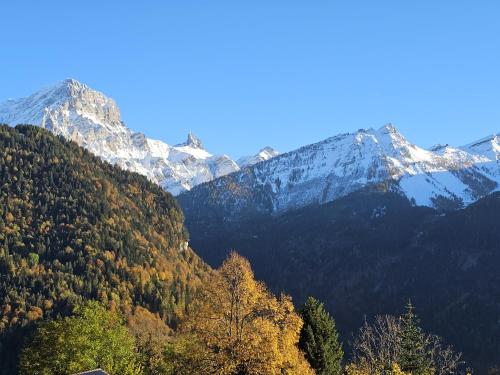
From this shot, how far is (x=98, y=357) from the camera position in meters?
89.5

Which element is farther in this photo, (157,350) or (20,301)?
(20,301)

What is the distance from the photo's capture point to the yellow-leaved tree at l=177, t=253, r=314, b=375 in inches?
2264

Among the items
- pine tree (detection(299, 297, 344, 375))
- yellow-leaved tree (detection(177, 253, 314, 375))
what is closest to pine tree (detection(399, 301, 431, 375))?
pine tree (detection(299, 297, 344, 375))

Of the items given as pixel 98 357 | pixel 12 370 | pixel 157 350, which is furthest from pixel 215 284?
pixel 12 370

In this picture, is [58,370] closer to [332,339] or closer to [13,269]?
[332,339]

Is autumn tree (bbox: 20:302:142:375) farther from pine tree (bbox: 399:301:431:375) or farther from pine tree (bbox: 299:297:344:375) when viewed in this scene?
pine tree (bbox: 399:301:431:375)

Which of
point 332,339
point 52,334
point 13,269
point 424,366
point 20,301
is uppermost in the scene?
point 13,269

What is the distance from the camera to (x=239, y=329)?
5991 cm

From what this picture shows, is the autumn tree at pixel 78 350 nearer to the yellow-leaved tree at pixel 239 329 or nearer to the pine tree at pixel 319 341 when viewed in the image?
the pine tree at pixel 319 341

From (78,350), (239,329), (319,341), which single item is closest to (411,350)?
(319,341)

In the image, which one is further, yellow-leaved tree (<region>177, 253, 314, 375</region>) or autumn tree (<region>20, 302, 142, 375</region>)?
autumn tree (<region>20, 302, 142, 375</region>)

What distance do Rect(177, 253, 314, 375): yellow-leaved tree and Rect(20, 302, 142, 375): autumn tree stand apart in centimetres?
2890

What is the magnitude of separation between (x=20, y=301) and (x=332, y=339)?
408ft

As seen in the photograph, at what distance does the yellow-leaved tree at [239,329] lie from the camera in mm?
57500
